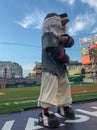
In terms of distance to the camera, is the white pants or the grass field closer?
the white pants

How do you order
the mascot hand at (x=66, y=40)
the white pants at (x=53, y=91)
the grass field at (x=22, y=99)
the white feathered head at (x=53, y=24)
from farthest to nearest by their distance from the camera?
the grass field at (x=22, y=99) → the white feathered head at (x=53, y=24) → the mascot hand at (x=66, y=40) → the white pants at (x=53, y=91)

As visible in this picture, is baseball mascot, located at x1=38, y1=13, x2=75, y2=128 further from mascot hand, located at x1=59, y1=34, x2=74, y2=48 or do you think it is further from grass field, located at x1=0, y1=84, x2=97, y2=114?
grass field, located at x1=0, y1=84, x2=97, y2=114

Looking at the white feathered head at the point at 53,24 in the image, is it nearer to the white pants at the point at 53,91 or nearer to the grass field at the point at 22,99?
the white pants at the point at 53,91

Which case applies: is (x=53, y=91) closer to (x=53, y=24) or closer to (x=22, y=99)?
(x=53, y=24)

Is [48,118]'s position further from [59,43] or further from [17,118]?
[59,43]

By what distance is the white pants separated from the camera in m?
2.61

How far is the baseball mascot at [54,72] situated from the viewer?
8.57 feet

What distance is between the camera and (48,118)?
2557 mm

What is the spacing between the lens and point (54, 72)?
8.97 ft

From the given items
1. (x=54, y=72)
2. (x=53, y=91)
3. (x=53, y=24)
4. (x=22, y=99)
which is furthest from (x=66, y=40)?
(x=22, y=99)

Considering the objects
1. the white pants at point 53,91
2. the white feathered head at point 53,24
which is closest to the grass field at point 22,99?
the white pants at point 53,91

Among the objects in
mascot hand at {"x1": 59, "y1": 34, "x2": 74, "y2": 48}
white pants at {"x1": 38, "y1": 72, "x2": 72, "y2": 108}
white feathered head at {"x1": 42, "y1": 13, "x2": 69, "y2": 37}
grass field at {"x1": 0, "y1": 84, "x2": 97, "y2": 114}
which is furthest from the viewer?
grass field at {"x1": 0, "y1": 84, "x2": 97, "y2": 114}

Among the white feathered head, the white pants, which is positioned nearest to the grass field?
the white pants

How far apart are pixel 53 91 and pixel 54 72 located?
9.2 inches
